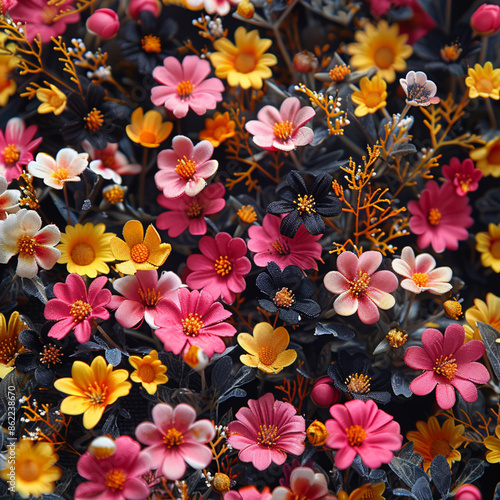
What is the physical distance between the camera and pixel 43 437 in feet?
2.53

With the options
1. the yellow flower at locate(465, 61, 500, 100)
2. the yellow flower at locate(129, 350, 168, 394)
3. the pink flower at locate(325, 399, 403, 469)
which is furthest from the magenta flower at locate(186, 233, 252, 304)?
the yellow flower at locate(465, 61, 500, 100)

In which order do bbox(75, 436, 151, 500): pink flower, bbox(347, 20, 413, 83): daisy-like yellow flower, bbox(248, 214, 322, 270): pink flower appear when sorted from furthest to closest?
bbox(347, 20, 413, 83): daisy-like yellow flower → bbox(248, 214, 322, 270): pink flower → bbox(75, 436, 151, 500): pink flower

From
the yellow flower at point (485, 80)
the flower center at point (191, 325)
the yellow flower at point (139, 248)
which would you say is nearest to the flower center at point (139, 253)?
the yellow flower at point (139, 248)

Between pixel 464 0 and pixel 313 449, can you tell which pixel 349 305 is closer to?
pixel 313 449

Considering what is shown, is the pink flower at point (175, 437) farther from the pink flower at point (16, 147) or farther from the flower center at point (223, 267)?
the pink flower at point (16, 147)

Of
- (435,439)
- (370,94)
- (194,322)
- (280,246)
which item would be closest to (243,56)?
(370,94)

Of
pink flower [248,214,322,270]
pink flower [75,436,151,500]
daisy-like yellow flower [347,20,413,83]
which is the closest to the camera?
pink flower [75,436,151,500]

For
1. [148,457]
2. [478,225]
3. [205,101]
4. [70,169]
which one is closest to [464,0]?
[478,225]

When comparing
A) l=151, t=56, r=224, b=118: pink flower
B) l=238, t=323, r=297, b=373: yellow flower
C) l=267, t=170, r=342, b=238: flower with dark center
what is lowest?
l=238, t=323, r=297, b=373: yellow flower

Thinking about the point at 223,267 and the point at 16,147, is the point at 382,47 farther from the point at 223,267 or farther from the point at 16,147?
the point at 16,147

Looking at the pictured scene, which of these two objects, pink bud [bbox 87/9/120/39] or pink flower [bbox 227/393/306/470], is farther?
pink bud [bbox 87/9/120/39]

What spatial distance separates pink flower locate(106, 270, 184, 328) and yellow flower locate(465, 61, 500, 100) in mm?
595

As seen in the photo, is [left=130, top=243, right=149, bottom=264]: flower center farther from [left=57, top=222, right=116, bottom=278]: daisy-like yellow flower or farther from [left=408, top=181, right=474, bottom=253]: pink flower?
[left=408, top=181, right=474, bottom=253]: pink flower

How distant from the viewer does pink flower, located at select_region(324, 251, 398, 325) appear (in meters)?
0.76
